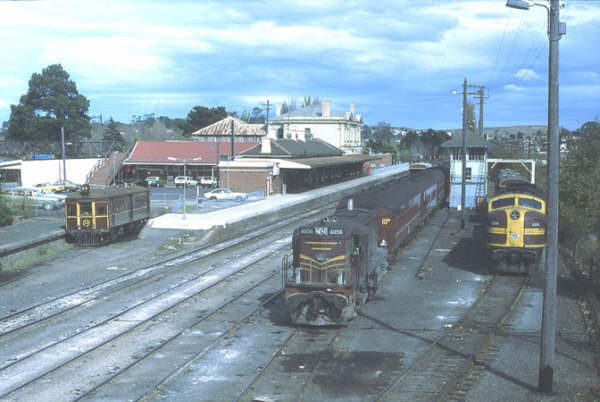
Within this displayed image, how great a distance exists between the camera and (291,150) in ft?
241

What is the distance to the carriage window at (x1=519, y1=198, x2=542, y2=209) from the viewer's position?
86.8 ft

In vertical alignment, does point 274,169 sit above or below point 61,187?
above

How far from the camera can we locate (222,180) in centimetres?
6638

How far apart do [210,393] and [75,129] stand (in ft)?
331

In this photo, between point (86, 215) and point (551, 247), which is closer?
point (551, 247)

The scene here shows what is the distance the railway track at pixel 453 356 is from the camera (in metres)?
13.3

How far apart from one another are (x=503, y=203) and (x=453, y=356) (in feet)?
42.1

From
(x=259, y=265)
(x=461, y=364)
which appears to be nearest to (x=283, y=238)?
(x=259, y=265)

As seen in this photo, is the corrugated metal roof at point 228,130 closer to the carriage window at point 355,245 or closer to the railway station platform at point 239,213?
the railway station platform at point 239,213

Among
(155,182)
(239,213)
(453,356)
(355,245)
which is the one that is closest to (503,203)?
(355,245)

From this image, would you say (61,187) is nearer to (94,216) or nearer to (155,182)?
(155,182)

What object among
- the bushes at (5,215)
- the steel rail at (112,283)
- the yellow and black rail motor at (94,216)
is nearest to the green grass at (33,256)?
the yellow and black rail motor at (94,216)

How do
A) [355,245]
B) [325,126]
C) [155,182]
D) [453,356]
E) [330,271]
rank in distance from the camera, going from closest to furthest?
[453,356] → [330,271] → [355,245] → [155,182] → [325,126]

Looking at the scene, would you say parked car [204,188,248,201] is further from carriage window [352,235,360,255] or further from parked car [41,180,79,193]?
carriage window [352,235,360,255]
